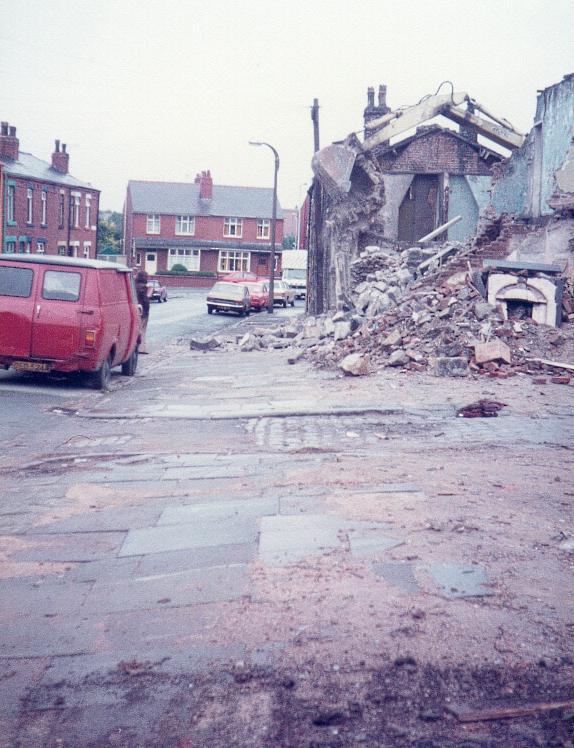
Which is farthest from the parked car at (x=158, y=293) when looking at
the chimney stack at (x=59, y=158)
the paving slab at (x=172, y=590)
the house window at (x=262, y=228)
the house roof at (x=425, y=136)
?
the paving slab at (x=172, y=590)

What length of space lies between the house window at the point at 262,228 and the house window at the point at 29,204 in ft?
102

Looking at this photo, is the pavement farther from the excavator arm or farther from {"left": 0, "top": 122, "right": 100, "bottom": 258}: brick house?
{"left": 0, "top": 122, "right": 100, "bottom": 258}: brick house

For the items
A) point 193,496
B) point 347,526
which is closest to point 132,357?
point 193,496

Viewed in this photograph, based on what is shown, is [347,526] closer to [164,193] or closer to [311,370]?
[311,370]

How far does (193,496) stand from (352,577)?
7.09ft

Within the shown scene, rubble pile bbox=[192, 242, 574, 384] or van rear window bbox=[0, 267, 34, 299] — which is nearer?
van rear window bbox=[0, 267, 34, 299]

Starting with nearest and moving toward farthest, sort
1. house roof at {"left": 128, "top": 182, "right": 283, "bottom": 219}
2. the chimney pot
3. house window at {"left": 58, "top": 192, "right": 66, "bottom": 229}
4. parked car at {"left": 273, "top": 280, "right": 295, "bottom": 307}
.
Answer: the chimney pot < parked car at {"left": 273, "top": 280, "right": 295, "bottom": 307} < house window at {"left": 58, "top": 192, "right": 66, "bottom": 229} < house roof at {"left": 128, "top": 182, "right": 283, "bottom": 219}

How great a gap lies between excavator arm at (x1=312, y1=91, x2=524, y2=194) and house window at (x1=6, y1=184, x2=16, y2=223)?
22864 millimetres

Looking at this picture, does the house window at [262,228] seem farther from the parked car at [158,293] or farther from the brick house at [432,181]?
the brick house at [432,181]

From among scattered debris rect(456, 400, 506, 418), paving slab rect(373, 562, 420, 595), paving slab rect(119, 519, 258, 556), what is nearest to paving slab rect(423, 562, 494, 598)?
paving slab rect(373, 562, 420, 595)

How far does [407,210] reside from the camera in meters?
34.2

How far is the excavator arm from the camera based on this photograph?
25656mm

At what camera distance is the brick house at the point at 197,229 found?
73.9m

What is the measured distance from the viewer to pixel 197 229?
2928 inches
